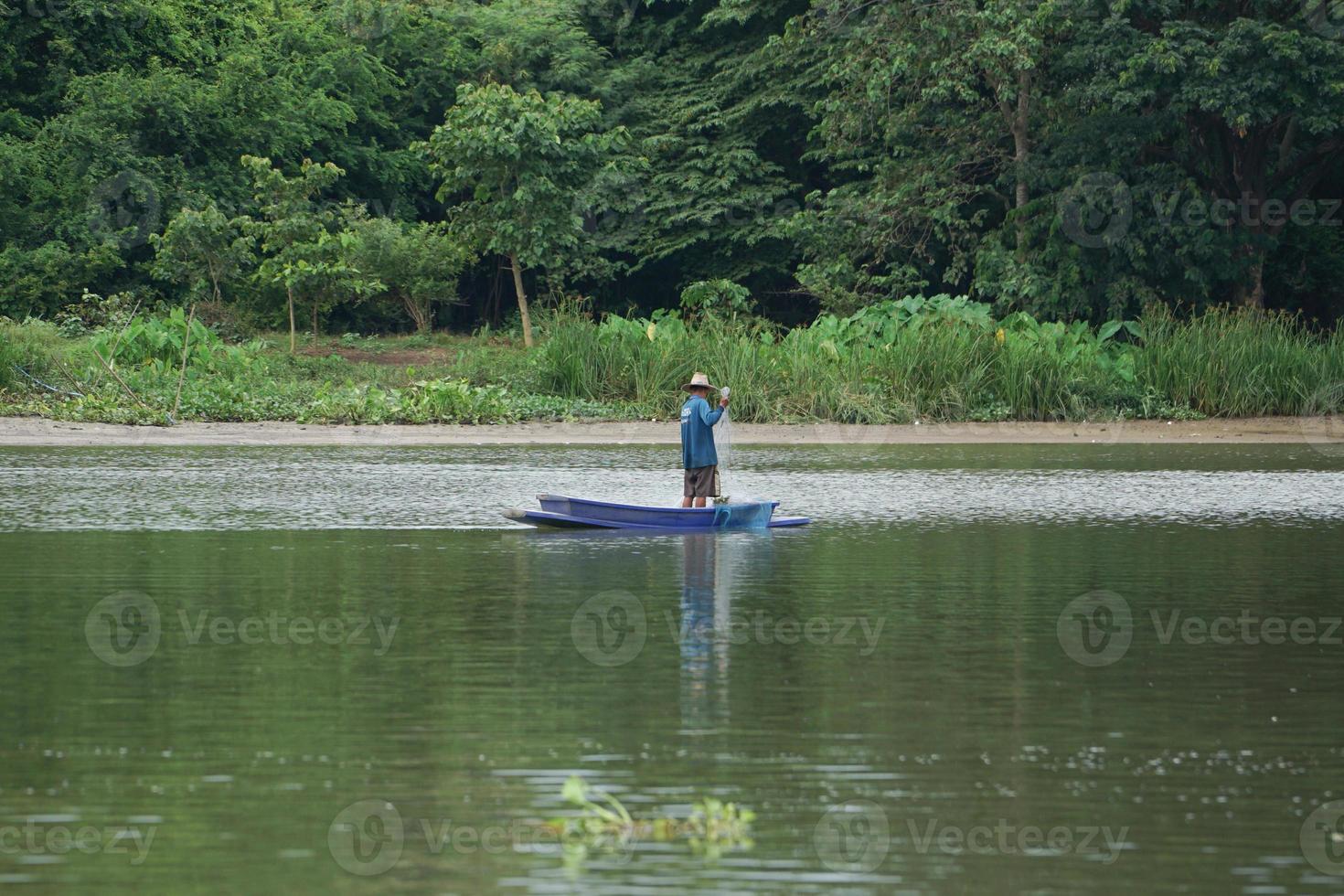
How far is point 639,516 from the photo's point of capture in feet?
54.3

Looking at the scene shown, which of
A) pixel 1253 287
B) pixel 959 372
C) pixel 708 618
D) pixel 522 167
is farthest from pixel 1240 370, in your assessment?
pixel 708 618

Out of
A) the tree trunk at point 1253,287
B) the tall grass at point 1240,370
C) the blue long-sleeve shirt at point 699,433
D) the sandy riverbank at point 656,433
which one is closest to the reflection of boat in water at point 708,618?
the blue long-sleeve shirt at point 699,433

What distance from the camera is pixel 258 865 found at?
6.53m

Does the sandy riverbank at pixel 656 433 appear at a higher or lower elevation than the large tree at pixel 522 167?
lower

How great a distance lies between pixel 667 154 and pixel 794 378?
1660 centimetres

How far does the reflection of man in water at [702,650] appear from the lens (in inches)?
358

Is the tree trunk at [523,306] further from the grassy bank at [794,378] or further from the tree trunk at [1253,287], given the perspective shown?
the tree trunk at [1253,287]

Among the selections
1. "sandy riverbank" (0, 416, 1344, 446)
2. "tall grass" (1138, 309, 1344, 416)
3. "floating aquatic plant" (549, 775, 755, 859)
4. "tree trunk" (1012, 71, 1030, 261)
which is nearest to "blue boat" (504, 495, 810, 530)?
"floating aquatic plant" (549, 775, 755, 859)

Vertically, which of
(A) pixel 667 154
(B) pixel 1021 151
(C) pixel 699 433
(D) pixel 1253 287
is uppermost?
(A) pixel 667 154

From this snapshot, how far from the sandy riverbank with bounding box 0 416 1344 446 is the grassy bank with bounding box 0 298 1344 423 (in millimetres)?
537

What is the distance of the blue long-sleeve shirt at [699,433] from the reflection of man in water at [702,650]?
6.00 ft

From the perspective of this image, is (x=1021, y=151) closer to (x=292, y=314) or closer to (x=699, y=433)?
(x=292, y=314)

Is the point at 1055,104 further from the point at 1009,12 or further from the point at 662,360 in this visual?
the point at 662,360

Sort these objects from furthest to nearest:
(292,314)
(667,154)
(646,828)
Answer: (667,154) < (292,314) < (646,828)
